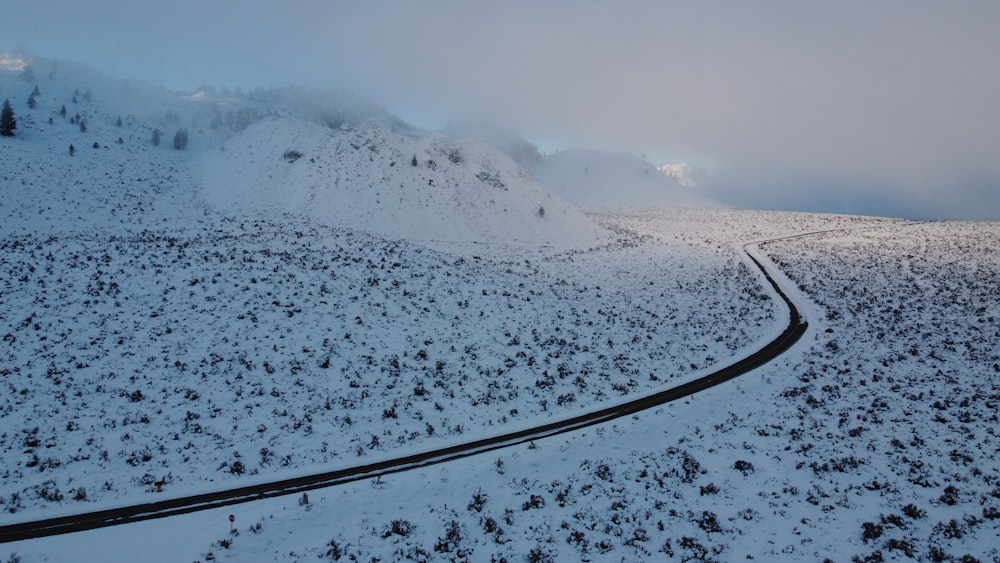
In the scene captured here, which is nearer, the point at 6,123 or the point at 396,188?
the point at 396,188

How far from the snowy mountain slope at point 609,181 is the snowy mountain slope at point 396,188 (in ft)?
193

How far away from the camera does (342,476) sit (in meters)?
14.5

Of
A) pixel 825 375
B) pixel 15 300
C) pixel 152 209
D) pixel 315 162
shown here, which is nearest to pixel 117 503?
pixel 15 300

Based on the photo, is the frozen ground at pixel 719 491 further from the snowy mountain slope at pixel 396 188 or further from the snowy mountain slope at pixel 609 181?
the snowy mountain slope at pixel 609 181

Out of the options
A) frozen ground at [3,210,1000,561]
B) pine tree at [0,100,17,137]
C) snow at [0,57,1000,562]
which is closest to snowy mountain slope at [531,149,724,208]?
snow at [0,57,1000,562]

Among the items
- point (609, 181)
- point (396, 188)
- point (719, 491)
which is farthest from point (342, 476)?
point (609, 181)

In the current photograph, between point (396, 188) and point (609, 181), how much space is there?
101495 mm

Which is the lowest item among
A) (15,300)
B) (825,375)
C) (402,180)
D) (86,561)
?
(86,561)

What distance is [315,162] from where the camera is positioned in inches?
2475

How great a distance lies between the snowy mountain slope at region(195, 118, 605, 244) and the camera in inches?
2147

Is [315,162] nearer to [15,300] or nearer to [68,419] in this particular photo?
[15,300]

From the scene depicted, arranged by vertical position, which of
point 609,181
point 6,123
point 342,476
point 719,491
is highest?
point 609,181

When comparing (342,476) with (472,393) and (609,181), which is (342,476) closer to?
(472,393)

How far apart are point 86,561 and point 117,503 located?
7.74ft
